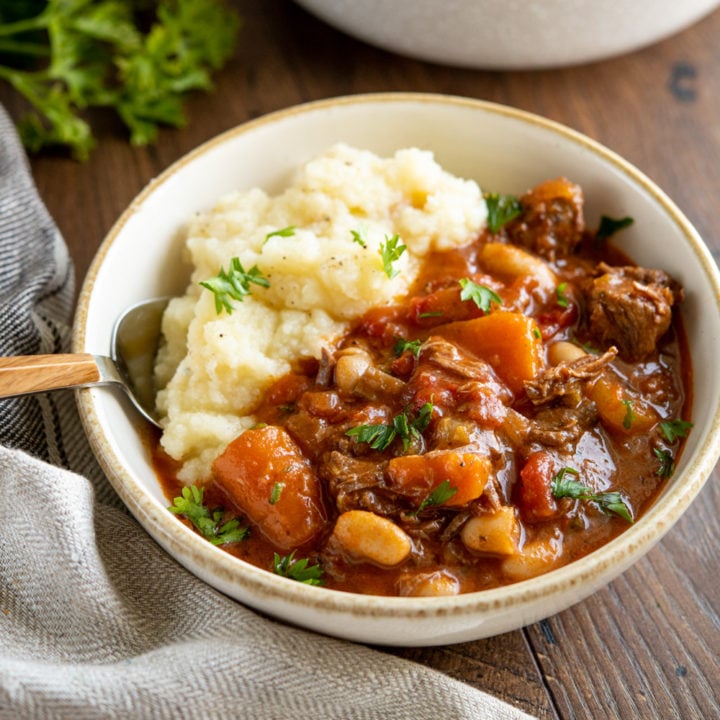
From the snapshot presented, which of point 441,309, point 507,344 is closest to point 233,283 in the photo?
point 441,309

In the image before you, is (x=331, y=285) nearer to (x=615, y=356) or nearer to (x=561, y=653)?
(x=615, y=356)

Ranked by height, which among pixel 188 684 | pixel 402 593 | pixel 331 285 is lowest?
pixel 188 684

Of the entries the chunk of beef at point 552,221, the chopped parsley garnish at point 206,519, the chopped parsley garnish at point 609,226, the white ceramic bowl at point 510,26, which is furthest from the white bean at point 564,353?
the white ceramic bowl at point 510,26

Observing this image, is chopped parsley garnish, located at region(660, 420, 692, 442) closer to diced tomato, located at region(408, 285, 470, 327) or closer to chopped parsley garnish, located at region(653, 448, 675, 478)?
chopped parsley garnish, located at region(653, 448, 675, 478)

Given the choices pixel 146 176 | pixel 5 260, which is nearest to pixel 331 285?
pixel 5 260

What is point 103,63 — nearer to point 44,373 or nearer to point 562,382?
point 44,373

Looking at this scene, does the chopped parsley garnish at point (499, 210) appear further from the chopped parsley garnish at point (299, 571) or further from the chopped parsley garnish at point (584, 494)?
the chopped parsley garnish at point (299, 571)
